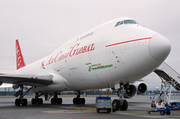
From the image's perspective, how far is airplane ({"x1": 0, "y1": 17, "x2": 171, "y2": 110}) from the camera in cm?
921

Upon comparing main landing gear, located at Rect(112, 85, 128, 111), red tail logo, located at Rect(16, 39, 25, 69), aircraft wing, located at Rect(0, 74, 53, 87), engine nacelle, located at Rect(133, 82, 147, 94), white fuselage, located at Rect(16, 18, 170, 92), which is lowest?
main landing gear, located at Rect(112, 85, 128, 111)

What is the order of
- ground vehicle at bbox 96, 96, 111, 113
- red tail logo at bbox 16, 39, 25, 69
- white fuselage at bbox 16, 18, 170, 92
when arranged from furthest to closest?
red tail logo at bbox 16, 39, 25, 69 < ground vehicle at bbox 96, 96, 111, 113 < white fuselage at bbox 16, 18, 170, 92

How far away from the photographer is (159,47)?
876 centimetres

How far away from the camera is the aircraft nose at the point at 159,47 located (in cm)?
879

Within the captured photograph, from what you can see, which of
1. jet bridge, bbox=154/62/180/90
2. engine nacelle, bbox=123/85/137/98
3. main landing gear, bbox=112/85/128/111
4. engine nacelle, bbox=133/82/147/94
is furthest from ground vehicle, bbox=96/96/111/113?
jet bridge, bbox=154/62/180/90

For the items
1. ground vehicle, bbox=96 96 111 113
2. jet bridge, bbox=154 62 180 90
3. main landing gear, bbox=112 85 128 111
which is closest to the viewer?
ground vehicle, bbox=96 96 111 113

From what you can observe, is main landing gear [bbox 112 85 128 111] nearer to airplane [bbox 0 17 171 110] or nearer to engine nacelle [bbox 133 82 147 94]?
airplane [bbox 0 17 171 110]

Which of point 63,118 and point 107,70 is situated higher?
point 107,70

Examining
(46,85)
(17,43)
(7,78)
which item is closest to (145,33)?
(46,85)

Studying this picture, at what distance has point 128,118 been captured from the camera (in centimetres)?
806

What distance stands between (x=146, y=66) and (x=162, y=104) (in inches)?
94.0

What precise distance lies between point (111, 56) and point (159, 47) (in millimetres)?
2582

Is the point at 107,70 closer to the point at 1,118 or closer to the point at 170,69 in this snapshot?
the point at 1,118

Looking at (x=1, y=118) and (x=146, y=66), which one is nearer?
(x=1, y=118)
